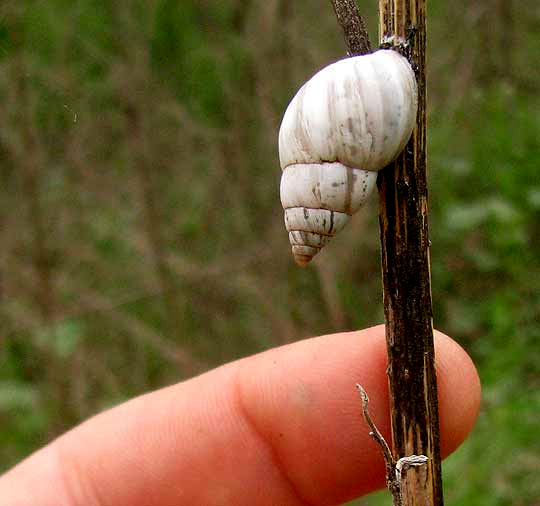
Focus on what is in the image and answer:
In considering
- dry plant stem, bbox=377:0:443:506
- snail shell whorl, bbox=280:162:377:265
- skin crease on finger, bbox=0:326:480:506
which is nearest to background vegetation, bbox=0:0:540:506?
skin crease on finger, bbox=0:326:480:506

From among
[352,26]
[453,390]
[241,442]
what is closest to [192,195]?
[241,442]

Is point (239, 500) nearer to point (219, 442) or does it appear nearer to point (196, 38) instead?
point (219, 442)

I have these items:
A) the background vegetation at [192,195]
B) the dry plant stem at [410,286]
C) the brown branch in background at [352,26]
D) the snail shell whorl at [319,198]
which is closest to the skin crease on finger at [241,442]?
the dry plant stem at [410,286]

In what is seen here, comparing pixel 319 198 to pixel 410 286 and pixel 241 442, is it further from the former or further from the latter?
pixel 241 442

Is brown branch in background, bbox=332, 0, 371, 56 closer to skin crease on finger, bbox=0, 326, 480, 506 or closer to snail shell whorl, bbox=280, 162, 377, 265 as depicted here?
snail shell whorl, bbox=280, 162, 377, 265

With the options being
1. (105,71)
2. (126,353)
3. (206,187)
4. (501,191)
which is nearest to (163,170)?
(206,187)
